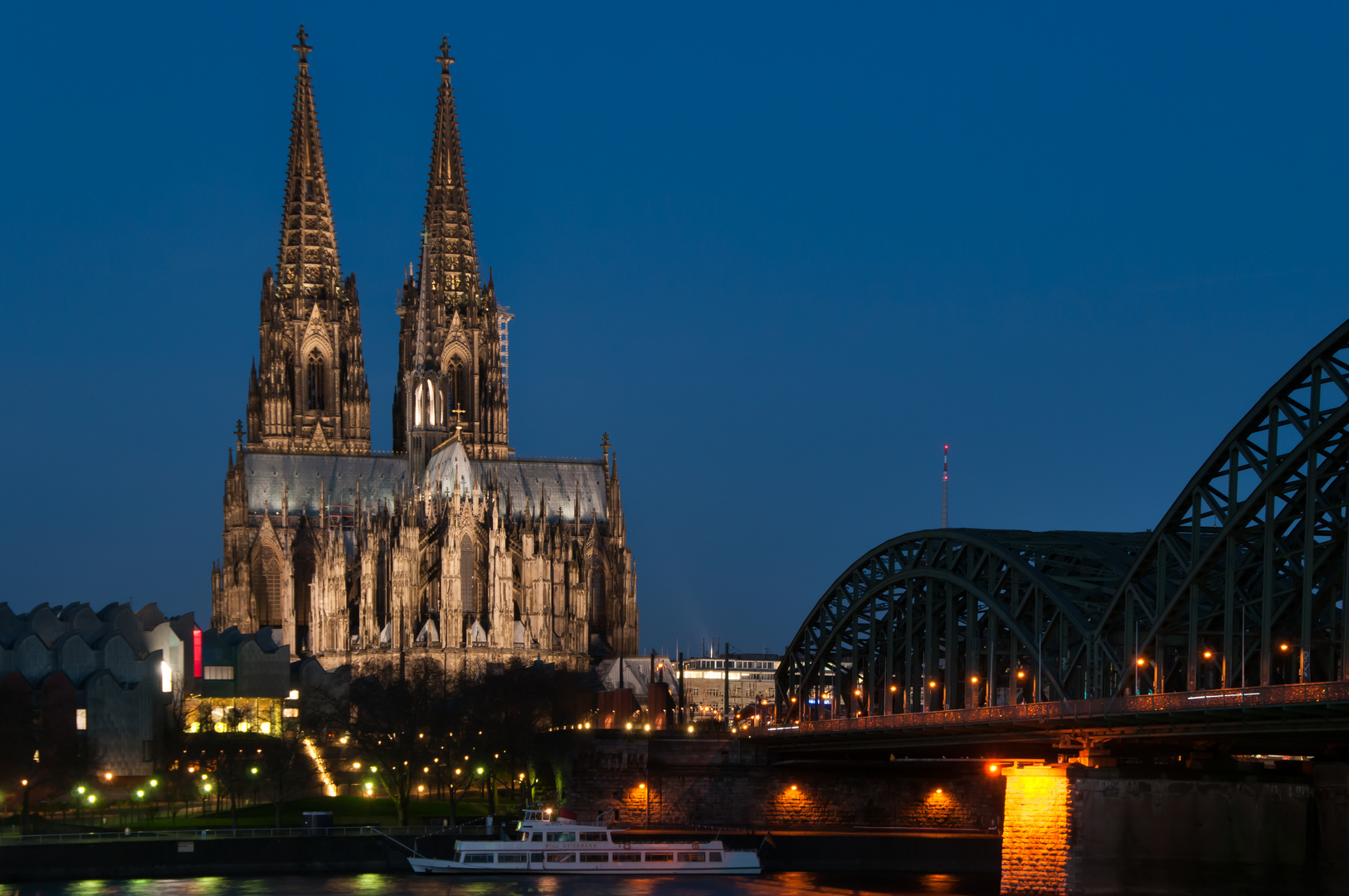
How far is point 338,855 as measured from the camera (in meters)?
95.2

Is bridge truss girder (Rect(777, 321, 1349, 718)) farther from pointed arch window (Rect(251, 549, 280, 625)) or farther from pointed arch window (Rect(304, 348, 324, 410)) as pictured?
pointed arch window (Rect(304, 348, 324, 410))

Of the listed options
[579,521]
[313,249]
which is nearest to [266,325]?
[313,249]

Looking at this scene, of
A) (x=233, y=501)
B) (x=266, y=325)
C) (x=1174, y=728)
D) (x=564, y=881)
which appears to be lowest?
(x=564, y=881)

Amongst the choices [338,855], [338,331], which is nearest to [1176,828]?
[338,855]

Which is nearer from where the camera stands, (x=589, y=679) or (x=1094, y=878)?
(x=1094, y=878)

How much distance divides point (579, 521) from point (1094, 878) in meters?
112

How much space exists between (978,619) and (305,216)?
113236mm

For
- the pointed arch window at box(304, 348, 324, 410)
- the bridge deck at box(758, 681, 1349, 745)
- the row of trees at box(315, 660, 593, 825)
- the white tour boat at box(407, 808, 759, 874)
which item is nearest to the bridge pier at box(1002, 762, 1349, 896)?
the bridge deck at box(758, 681, 1349, 745)

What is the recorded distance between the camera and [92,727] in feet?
399

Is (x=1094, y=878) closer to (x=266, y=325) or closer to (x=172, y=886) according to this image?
(x=172, y=886)

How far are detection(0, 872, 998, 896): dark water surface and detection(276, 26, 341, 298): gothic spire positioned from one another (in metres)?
108

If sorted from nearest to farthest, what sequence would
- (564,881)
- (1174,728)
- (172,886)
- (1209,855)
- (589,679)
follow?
(1174,728)
(1209,855)
(172,886)
(564,881)
(589,679)

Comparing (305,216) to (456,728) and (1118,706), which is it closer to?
(456,728)

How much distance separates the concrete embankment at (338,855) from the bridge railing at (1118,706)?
662 cm
